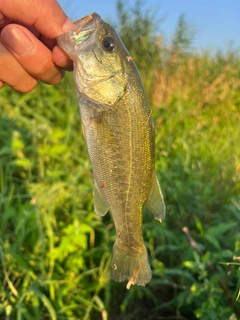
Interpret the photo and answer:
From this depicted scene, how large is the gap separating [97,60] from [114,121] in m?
0.24

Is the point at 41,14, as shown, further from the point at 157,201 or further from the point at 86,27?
the point at 157,201

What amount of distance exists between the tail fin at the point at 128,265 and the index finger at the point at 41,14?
869 millimetres

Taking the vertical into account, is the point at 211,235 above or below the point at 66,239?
below

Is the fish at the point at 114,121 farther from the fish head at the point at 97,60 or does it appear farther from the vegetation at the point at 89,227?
the vegetation at the point at 89,227

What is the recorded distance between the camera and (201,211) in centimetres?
244

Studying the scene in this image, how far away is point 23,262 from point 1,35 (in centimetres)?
125

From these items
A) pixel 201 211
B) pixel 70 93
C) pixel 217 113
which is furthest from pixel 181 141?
pixel 217 113

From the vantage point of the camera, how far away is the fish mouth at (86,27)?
1.37 metres

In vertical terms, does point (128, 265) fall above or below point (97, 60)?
below

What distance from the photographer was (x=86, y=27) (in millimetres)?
1391

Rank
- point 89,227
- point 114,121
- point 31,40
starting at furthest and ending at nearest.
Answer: point 89,227, point 31,40, point 114,121

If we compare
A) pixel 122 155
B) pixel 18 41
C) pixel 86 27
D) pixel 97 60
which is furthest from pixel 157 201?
pixel 18 41

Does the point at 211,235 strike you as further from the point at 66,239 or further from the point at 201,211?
the point at 66,239

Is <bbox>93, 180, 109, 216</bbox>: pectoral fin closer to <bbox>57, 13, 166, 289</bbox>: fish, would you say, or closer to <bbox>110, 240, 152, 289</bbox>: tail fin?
<bbox>57, 13, 166, 289</bbox>: fish
